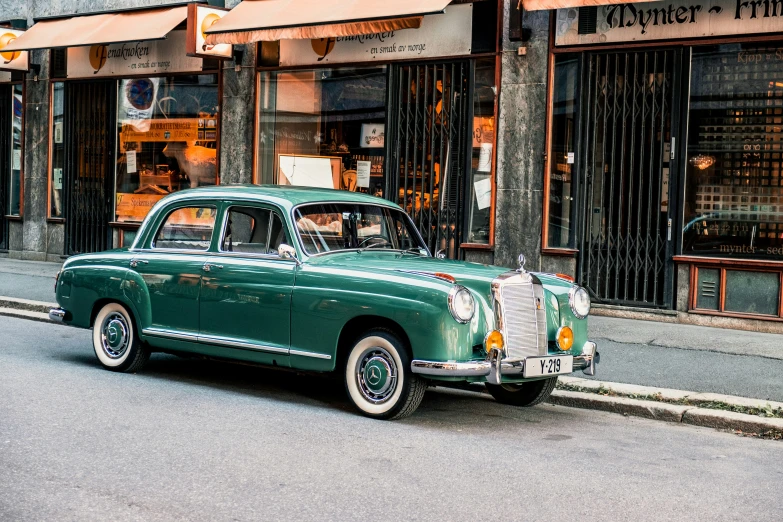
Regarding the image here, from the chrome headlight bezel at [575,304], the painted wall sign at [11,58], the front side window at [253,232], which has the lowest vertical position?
the chrome headlight bezel at [575,304]

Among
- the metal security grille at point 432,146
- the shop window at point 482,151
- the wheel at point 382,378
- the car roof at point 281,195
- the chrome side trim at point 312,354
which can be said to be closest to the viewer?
the wheel at point 382,378

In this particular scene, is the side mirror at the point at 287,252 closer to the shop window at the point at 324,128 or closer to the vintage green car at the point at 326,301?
the vintage green car at the point at 326,301

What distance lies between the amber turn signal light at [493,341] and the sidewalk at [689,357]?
2.08 meters

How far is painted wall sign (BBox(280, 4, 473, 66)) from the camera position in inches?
543

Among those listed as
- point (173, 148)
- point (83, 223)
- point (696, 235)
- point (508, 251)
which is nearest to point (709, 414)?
point (696, 235)

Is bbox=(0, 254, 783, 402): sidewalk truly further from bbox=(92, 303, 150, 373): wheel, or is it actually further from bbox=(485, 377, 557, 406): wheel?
bbox=(92, 303, 150, 373): wheel

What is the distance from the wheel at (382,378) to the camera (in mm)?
7031

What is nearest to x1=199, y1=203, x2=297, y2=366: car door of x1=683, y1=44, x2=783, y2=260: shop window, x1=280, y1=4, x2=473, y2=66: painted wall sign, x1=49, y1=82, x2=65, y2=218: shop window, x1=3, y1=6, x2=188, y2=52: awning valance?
x1=683, y1=44, x2=783, y2=260: shop window

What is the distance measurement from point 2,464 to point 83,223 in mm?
13603

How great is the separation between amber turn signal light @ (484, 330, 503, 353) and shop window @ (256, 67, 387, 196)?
26.1 ft

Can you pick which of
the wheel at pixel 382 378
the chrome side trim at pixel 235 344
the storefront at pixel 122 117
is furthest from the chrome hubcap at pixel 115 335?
the storefront at pixel 122 117

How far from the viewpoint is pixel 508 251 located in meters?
13.5

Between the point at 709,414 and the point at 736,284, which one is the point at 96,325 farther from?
the point at 736,284

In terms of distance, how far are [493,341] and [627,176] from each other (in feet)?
20.8
